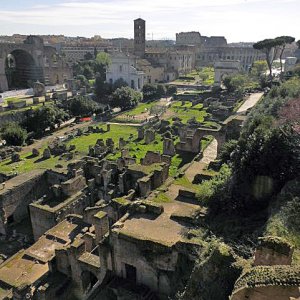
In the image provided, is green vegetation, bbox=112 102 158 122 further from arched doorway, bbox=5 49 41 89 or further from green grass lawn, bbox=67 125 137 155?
arched doorway, bbox=5 49 41 89

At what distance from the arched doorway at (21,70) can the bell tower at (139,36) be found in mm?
28258

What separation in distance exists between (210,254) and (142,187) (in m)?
8.80

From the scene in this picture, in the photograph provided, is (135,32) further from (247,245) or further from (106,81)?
(247,245)

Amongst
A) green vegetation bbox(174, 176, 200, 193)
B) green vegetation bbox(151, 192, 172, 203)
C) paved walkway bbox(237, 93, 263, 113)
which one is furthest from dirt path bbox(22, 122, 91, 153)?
green vegetation bbox(151, 192, 172, 203)

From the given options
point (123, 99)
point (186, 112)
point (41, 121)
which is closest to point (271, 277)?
point (41, 121)

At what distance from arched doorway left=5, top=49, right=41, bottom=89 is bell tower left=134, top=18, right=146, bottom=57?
28.3 metres

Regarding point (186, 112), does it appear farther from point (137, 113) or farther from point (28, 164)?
point (28, 164)

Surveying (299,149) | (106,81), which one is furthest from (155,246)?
(106,81)

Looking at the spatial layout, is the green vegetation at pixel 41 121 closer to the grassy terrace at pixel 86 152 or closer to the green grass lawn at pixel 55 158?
the grassy terrace at pixel 86 152

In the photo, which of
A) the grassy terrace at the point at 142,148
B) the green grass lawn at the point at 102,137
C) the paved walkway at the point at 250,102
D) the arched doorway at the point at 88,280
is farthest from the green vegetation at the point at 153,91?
the arched doorway at the point at 88,280

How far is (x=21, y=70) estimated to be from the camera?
70.1 metres

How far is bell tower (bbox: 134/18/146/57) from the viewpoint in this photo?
85.4 meters

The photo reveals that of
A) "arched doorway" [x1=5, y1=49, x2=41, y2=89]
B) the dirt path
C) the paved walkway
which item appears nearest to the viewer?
the dirt path

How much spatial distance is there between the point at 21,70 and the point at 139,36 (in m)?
31.2
